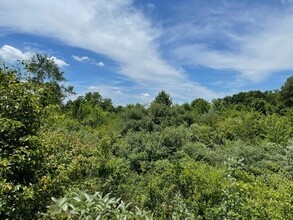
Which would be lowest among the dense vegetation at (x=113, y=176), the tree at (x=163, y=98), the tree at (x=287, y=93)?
the dense vegetation at (x=113, y=176)

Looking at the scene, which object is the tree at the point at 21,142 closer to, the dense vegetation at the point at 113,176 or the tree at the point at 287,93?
the dense vegetation at the point at 113,176

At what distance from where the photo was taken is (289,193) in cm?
372

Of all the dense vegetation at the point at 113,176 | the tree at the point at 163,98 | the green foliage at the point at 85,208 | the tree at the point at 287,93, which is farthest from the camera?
the tree at the point at 287,93

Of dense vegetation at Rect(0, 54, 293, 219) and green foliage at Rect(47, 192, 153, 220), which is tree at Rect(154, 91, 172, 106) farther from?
green foliage at Rect(47, 192, 153, 220)

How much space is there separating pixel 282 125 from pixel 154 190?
11.9 metres

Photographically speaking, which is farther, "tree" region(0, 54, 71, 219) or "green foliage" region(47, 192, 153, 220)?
"tree" region(0, 54, 71, 219)

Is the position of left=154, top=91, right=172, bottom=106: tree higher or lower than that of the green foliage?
higher

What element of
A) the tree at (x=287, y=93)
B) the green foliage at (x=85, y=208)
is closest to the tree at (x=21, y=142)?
the green foliage at (x=85, y=208)

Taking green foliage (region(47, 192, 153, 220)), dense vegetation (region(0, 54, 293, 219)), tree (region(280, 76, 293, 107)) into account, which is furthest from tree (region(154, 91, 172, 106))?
green foliage (region(47, 192, 153, 220))

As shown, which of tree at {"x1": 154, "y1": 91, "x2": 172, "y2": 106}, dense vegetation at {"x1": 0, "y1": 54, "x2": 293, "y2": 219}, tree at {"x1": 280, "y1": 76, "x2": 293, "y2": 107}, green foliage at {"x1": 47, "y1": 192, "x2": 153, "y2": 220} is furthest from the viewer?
tree at {"x1": 280, "y1": 76, "x2": 293, "y2": 107}

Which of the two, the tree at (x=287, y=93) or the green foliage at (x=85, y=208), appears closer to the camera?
the green foliage at (x=85, y=208)

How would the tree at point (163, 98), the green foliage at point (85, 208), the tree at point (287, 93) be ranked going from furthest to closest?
the tree at point (287, 93) → the tree at point (163, 98) → the green foliage at point (85, 208)

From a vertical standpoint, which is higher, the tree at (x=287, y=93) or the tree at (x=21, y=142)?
the tree at (x=287, y=93)

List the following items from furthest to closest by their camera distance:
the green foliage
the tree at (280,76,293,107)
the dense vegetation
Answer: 1. the tree at (280,76,293,107)
2. the dense vegetation
3. the green foliage
